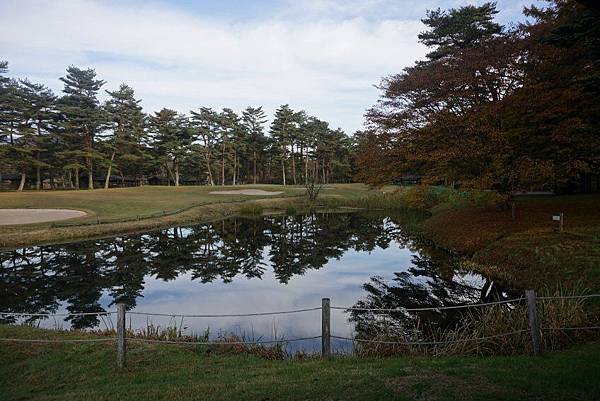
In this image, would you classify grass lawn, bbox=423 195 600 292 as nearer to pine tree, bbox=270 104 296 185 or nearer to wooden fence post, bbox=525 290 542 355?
wooden fence post, bbox=525 290 542 355

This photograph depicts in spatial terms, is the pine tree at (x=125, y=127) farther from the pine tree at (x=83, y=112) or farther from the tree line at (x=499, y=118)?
the tree line at (x=499, y=118)

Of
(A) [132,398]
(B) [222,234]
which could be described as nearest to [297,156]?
(B) [222,234]

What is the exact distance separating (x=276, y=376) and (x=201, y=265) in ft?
44.7

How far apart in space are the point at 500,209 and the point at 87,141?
53.9m

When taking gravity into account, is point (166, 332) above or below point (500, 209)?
below

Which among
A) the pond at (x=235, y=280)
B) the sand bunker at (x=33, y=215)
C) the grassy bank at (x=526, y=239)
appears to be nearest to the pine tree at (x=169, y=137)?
the sand bunker at (x=33, y=215)

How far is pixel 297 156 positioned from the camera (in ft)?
261

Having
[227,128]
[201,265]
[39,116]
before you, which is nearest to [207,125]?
[227,128]

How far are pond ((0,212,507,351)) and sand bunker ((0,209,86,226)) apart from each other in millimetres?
6013

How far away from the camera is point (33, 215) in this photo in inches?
1100

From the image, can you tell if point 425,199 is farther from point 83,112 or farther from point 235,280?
point 83,112

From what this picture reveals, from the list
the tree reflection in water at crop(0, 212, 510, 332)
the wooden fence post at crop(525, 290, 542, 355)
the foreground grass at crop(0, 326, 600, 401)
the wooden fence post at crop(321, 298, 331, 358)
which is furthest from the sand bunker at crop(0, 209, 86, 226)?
the wooden fence post at crop(525, 290, 542, 355)

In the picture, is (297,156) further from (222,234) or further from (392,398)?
(392,398)

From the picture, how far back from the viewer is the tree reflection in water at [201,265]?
45.1ft
